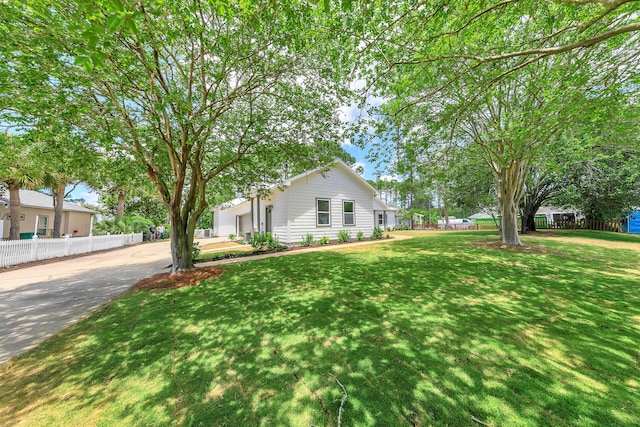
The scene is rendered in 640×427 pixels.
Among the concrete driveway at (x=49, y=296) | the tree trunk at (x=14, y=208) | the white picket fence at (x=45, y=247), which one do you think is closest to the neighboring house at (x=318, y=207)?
the concrete driveway at (x=49, y=296)

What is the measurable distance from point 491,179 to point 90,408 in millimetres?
19417

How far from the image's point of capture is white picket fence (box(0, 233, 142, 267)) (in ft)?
28.8

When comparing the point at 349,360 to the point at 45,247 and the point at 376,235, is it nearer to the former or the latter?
the point at 376,235

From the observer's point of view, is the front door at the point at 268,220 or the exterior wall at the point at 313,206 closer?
the exterior wall at the point at 313,206

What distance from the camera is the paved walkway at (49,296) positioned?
3547mm

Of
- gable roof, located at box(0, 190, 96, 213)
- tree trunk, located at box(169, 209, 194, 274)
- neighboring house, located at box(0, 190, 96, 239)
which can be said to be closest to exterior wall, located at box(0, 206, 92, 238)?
neighboring house, located at box(0, 190, 96, 239)

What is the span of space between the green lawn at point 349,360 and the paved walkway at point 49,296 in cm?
49

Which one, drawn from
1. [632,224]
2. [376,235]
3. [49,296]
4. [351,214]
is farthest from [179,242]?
[632,224]

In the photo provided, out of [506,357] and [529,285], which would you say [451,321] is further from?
[529,285]

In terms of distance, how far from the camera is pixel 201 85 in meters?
6.45

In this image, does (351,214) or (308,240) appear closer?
(308,240)

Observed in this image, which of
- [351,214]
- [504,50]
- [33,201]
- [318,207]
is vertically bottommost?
[351,214]

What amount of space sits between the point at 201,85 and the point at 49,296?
254 inches

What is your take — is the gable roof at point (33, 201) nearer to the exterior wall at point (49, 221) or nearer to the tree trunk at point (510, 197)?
the exterior wall at point (49, 221)
